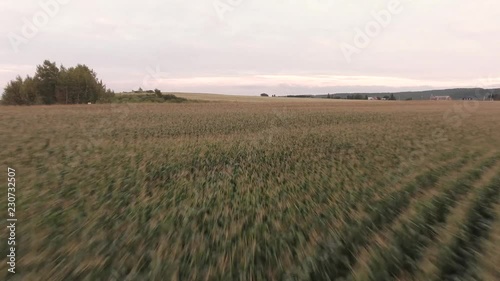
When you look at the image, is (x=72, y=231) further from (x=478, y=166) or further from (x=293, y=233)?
(x=478, y=166)

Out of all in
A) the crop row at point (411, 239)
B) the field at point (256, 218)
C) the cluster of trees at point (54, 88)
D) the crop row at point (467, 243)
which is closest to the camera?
the crop row at point (467, 243)

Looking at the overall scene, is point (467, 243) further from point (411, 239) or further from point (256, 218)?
point (256, 218)

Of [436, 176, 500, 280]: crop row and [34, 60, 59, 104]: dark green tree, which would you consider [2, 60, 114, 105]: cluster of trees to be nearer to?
[34, 60, 59, 104]: dark green tree

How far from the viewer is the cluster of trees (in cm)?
→ 8300

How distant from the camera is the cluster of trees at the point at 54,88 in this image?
83.0 metres

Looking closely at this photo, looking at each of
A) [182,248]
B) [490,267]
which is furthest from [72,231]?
[490,267]

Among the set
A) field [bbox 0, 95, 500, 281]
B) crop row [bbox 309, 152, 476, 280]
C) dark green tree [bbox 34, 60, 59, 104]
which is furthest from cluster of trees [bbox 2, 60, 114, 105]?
crop row [bbox 309, 152, 476, 280]

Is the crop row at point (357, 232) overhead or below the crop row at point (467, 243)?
below

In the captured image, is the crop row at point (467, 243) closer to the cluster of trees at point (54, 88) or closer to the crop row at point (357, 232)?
the crop row at point (357, 232)

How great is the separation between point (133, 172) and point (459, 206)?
9.06 m

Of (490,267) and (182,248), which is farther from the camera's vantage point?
(182,248)

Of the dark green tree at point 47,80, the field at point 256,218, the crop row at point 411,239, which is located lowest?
the field at point 256,218

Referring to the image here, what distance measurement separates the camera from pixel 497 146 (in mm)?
15227

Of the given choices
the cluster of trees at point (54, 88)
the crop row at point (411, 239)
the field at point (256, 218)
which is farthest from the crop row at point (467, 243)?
the cluster of trees at point (54, 88)
